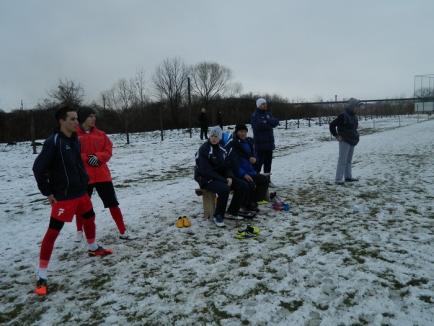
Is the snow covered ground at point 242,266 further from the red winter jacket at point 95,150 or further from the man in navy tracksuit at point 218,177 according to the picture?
the red winter jacket at point 95,150

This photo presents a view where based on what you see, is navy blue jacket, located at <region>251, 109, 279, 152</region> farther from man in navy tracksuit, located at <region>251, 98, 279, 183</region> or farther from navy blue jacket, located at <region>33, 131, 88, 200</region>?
navy blue jacket, located at <region>33, 131, 88, 200</region>

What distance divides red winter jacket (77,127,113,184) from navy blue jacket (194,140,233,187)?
1.48 metres

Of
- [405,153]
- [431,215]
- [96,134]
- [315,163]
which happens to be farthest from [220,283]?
[405,153]

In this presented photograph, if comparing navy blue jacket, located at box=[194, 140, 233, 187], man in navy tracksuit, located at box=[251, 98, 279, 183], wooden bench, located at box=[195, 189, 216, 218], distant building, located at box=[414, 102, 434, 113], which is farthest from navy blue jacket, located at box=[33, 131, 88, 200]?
distant building, located at box=[414, 102, 434, 113]

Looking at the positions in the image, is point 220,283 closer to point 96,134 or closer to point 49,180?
point 49,180

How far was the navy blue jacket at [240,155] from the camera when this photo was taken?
593 centimetres

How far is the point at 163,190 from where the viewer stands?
829cm

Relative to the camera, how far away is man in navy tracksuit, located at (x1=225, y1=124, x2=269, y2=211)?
593cm

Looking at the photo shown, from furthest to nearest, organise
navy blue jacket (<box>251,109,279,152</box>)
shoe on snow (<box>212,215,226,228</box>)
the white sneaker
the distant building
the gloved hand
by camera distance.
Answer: the distant building
navy blue jacket (<box>251,109,279,152</box>)
shoe on snow (<box>212,215,226,228</box>)
the white sneaker
the gloved hand

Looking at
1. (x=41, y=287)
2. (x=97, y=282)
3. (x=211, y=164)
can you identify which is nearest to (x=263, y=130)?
(x=211, y=164)

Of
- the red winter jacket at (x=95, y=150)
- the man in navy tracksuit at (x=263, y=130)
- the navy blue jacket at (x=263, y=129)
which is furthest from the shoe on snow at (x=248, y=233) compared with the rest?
the navy blue jacket at (x=263, y=129)

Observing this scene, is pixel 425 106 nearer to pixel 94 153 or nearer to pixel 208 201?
pixel 208 201

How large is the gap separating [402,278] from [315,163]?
8.05 m

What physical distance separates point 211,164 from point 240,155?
73 cm
